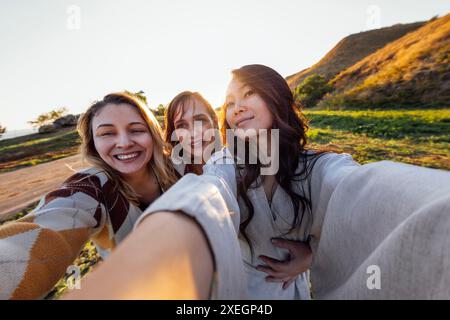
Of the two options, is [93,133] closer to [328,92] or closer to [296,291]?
[296,291]

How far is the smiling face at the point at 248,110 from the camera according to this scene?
216 centimetres

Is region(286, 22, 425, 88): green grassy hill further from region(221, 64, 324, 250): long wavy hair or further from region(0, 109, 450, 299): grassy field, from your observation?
region(221, 64, 324, 250): long wavy hair

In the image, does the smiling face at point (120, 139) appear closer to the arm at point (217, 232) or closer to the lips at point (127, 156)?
the lips at point (127, 156)

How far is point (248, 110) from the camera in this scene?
2197mm

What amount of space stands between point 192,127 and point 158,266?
3.06 metres

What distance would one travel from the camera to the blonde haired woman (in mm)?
1151

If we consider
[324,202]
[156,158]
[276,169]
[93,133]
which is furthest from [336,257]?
[93,133]

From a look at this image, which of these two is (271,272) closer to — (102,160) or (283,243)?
(283,243)

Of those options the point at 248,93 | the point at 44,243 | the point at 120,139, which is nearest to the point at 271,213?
the point at 248,93

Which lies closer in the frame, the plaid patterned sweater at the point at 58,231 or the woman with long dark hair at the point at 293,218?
the woman with long dark hair at the point at 293,218

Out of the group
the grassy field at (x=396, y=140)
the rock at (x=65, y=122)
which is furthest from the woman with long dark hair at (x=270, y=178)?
the rock at (x=65, y=122)

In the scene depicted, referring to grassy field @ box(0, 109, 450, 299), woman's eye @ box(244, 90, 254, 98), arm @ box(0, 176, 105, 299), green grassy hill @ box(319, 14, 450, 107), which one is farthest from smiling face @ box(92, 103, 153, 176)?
green grassy hill @ box(319, 14, 450, 107)

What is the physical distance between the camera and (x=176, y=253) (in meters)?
0.65
